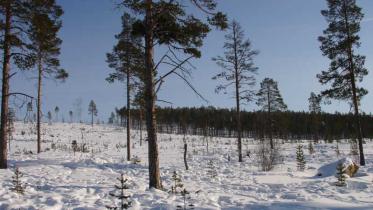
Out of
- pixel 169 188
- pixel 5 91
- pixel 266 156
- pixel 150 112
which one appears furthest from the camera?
pixel 266 156

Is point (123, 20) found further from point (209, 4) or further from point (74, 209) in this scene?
point (74, 209)

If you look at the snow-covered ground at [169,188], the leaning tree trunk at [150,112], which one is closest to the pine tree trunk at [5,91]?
the snow-covered ground at [169,188]

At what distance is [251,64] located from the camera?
23.4 meters

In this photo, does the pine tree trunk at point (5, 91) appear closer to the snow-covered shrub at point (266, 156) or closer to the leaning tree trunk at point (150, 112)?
the leaning tree trunk at point (150, 112)

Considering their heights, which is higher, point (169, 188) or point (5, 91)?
point (5, 91)

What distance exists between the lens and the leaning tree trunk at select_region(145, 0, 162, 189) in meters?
10.0

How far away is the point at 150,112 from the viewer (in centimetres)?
1007

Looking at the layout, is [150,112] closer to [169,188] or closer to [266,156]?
[169,188]

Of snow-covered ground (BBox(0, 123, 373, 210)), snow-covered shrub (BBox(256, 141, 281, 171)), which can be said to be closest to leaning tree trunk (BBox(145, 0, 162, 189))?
snow-covered ground (BBox(0, 123, 373, 210))

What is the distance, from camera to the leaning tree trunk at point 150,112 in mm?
10039

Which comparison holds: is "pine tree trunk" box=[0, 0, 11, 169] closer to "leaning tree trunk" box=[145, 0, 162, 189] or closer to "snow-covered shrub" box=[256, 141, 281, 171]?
"leaning tree trunk" box=[145, 0, 162, 189]

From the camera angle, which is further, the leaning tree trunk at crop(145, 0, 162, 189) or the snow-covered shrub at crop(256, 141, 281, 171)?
the snow-covered shrub at crop(256, 141, 281, 171)

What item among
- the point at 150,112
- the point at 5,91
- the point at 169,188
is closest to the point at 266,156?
the point at 169,188

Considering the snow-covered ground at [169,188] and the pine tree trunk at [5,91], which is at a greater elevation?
the pine tree trunk at [5,91]
